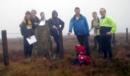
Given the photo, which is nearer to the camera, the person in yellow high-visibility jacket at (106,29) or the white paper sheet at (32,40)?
the person in yellow high-visibility jacket at (106,29)

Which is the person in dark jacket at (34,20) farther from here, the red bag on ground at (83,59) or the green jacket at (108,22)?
the red bag on ground at (83,59)

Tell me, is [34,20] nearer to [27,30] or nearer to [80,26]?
[27,30]

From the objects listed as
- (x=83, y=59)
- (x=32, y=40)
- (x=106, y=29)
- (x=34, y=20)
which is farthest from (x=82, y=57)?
(x=34, y=20)

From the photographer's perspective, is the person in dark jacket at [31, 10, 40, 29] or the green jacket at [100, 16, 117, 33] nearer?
the green jacket at [100, 16, 117, 33]

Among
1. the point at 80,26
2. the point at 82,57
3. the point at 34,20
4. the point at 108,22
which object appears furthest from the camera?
the point at 34,20

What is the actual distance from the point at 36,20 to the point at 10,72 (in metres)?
4.28

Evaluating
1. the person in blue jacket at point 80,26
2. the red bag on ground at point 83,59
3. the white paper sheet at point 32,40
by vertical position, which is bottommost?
the red bag on ground at point 83,59

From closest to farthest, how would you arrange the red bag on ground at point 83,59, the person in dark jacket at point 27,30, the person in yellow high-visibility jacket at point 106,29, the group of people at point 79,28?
the red bag on ground at point 83,59, the person in yellow high-visibility jacket at point 106,29, the group of people at point 79,28, the person in dark jacket at point 27,30

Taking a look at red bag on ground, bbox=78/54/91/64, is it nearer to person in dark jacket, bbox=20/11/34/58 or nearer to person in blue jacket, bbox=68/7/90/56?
person in blue jacket, bbox=68/7/90/56

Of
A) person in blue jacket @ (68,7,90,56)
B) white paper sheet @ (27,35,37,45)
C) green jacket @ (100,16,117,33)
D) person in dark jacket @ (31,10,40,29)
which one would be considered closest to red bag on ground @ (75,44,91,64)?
person in blue jacket @ (68,7,90,56)

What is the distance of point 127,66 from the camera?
12594 millimetres

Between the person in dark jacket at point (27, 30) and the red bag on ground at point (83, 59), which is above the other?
the person in dark jacket at point (27, 30)

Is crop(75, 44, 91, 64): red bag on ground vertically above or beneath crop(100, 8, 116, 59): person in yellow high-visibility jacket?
beneath

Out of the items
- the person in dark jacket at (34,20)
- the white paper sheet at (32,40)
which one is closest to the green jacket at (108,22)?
the person in dark jacket at (34,20)
